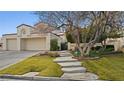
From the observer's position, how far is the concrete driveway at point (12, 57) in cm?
604

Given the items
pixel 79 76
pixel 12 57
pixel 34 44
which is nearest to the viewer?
pixel 79 76

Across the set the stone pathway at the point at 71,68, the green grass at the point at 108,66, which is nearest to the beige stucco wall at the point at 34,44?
the stone pathway at the point at 71,68

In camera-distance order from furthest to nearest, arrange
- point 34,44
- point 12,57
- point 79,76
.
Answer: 1. point 34,44
2. point 12,57
3. point 79,76

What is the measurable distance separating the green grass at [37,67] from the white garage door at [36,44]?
19cm

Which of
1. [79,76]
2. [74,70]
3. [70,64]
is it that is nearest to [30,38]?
[70,64]

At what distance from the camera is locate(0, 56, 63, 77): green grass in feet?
19.5

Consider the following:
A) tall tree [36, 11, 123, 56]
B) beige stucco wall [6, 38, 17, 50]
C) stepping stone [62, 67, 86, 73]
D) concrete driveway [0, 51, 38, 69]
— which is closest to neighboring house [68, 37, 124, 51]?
tall tree [36, 11, 123, 56]

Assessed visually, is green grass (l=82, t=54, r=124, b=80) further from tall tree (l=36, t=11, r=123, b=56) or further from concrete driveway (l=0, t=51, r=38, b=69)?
concrete driveway (l=0, t=51, r=38, b=69)

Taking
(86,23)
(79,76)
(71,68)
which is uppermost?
(86,23)

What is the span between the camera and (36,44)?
6.14 m

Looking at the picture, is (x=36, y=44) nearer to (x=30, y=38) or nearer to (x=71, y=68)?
(x=30, y=38)

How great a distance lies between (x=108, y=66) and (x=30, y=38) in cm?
132
